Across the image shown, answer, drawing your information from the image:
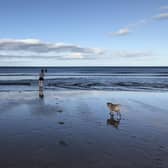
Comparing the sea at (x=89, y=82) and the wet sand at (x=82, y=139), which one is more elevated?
the sea at (x=89, y=82)

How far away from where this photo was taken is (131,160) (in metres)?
7.13

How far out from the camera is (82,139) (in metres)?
8.92

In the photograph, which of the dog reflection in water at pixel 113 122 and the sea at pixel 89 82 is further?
the sea at pixel 89 82

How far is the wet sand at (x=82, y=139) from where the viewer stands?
703 centimetres

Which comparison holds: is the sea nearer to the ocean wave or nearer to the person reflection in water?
the ocean wave

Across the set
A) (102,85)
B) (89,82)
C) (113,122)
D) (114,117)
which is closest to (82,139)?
(113,122)

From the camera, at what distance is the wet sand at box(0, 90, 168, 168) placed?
7.03m

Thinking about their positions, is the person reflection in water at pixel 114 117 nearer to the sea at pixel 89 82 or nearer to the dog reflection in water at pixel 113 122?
the dog reflection in water at pixel 113 122

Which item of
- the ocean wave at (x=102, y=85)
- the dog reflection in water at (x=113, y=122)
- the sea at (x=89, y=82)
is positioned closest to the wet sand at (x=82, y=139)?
A: the dog reflection in water at (x=113, y=122)

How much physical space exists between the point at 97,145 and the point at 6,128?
3809mm

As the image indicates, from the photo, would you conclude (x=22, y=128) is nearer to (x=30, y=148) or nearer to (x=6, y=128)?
(x=6, y=128)

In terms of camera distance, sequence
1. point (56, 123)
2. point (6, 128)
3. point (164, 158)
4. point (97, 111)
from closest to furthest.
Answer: point (164, 158)
point (6, 128)
point (56, 123)
point (97, 111)

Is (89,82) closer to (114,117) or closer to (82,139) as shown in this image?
(114,117)

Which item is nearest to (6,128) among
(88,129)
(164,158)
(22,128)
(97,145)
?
(22,128)
